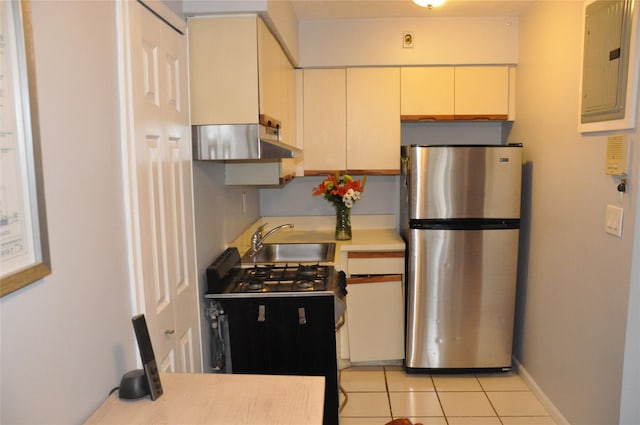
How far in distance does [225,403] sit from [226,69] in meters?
1.40

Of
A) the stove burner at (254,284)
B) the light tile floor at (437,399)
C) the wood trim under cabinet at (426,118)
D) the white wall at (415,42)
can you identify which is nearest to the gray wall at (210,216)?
the stove burner at (254,284)

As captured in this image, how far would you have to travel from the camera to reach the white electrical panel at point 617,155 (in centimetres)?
208

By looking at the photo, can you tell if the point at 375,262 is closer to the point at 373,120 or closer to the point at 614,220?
the point at 373,120

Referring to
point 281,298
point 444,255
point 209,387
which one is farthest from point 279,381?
point 444,255

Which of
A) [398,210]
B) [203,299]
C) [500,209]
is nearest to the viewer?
[203,299]

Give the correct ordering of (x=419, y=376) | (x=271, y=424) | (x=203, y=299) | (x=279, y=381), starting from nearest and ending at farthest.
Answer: (x=271, y=424) → (x=279, y=381) → (x=203, y=299) → (x=419, y=376)

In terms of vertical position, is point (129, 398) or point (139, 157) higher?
point (139, 157)

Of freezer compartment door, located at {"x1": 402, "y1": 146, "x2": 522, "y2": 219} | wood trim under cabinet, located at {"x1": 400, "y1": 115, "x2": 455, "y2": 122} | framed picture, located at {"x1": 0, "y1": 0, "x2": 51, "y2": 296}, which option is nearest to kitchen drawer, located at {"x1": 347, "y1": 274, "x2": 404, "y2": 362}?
freezer compartment door, located at {"x1": 402, "y1": 146, "x2": 522, "y2": 219}

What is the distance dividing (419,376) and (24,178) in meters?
2.95

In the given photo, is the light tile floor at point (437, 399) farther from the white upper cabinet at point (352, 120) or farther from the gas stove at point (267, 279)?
the white upper cabinet at point (352, 120)

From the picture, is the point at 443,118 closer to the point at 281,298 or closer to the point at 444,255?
the point at 444,255

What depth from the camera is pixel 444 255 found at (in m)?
3.25

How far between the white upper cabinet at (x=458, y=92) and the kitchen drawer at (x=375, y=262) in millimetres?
1002


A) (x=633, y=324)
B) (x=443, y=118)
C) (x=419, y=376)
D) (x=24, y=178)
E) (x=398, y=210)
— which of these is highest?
(x=443, y=118)
